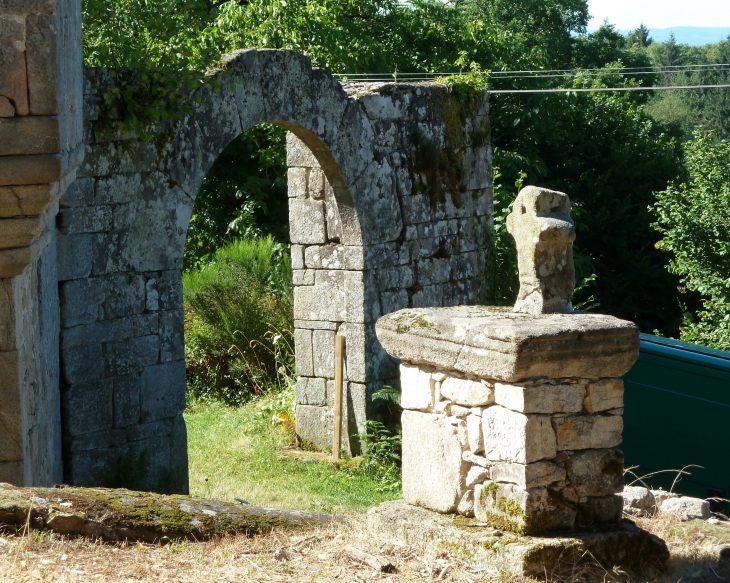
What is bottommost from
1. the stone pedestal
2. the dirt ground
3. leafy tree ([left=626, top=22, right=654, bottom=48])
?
the dirt ground

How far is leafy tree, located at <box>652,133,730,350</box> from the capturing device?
14.9 m

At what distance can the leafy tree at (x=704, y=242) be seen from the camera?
49.0 ft

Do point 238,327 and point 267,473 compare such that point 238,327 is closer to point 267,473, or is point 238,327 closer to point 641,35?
point 267,473

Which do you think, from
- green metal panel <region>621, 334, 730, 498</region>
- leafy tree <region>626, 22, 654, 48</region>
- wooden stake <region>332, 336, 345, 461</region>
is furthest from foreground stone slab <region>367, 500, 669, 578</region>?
leafy tree <region>626, 22, 654, 48</region>

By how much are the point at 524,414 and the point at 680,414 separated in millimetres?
3928

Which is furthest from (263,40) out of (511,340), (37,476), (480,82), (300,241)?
(511,340)

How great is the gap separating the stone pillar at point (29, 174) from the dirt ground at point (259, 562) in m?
0.80

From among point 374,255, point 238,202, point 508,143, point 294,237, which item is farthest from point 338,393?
point 508,143

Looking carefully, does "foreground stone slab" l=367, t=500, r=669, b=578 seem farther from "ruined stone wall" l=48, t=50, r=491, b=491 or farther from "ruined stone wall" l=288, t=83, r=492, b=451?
"ruined stone wall" l=288, t=83, r=492, b=451

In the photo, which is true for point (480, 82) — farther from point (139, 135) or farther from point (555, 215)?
point (555, 215)

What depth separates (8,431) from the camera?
4242 mm

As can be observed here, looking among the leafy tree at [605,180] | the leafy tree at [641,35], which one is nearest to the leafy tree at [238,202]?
the leafy tree at [605,180]

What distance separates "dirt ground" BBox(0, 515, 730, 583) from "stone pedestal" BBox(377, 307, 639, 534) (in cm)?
27

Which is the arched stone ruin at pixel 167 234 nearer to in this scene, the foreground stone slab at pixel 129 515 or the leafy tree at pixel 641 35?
the foreground stone slab at pixel 129 515
